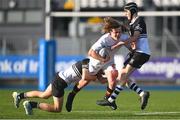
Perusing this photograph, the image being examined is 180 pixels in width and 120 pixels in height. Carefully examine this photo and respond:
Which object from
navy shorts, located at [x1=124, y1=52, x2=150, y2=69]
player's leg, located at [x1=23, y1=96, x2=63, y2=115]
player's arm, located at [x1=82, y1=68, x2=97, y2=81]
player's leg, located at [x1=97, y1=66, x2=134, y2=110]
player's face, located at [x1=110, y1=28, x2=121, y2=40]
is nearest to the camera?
player's leg, located at [x1=23, y1=96, x2=63, y2=115]

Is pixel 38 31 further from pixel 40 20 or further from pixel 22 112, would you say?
pixel 22 112

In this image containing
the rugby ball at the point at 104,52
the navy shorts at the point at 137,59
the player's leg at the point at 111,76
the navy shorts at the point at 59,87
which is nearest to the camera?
the navy shorts at the point at 59,87

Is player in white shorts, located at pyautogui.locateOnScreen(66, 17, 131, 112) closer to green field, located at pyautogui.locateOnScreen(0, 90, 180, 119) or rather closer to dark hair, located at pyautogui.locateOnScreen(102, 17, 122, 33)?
dark hair, located at pyautogui.locateOnScreen(102, 17, 122, 33)

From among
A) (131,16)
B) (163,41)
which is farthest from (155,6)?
(131,16)

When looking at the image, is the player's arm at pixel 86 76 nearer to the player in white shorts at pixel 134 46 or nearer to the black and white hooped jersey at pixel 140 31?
the player in white shorts at pixel 134 46

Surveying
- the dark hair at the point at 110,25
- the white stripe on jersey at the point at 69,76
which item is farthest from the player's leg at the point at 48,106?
the dark hair at the point at 110,25

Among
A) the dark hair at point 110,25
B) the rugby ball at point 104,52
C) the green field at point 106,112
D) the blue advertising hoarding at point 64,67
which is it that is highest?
the dark hair at point 110,25

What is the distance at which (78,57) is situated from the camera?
1152 inches

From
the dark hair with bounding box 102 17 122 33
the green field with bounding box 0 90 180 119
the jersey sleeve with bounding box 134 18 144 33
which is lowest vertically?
the green field with bounding box 0 90 180 119

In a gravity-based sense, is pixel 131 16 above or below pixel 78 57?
above

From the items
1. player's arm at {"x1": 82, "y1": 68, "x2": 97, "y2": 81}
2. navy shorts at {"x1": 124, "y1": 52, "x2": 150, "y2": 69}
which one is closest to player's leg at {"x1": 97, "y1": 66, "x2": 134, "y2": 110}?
navy shorts at {"x1": 124, "y1": 52, "x2": 150, "y2": 69}

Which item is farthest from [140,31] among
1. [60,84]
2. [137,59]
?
[60,84]

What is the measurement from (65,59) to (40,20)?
40.3ft

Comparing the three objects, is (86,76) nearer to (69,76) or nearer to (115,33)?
(69,76)
